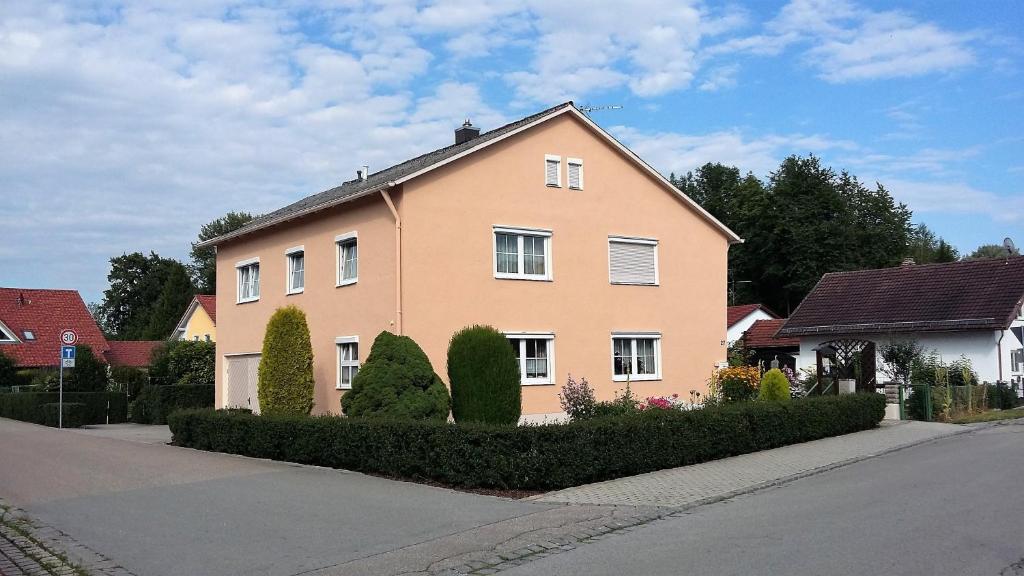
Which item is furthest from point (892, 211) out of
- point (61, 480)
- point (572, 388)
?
point (61, 480)

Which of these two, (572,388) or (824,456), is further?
(572,388)

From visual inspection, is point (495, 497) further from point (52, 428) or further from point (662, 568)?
point (52, 428)

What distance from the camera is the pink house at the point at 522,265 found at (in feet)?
65.9

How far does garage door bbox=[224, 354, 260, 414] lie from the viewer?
26250 millimetres

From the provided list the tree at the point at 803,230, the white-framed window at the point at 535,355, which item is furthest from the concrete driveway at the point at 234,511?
the tree at the point at 803,230

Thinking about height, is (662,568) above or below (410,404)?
→ below

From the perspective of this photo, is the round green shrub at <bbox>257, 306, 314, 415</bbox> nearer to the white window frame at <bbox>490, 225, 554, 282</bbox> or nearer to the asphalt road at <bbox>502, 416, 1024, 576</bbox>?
the white window frame at <bbox>490, 225, 554, 282</bbox>

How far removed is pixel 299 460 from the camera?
16.0 metres

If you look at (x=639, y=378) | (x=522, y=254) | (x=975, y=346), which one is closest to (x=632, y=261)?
(x=639, y=378)

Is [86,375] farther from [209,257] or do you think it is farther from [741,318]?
[209,257]

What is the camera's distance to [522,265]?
21.7m

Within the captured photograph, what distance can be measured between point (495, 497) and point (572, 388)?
279 inches

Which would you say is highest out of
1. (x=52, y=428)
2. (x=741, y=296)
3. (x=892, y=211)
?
(x=892, y=211)

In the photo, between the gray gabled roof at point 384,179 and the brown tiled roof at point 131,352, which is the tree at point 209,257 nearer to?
the brown tiled roof at point 131,352
